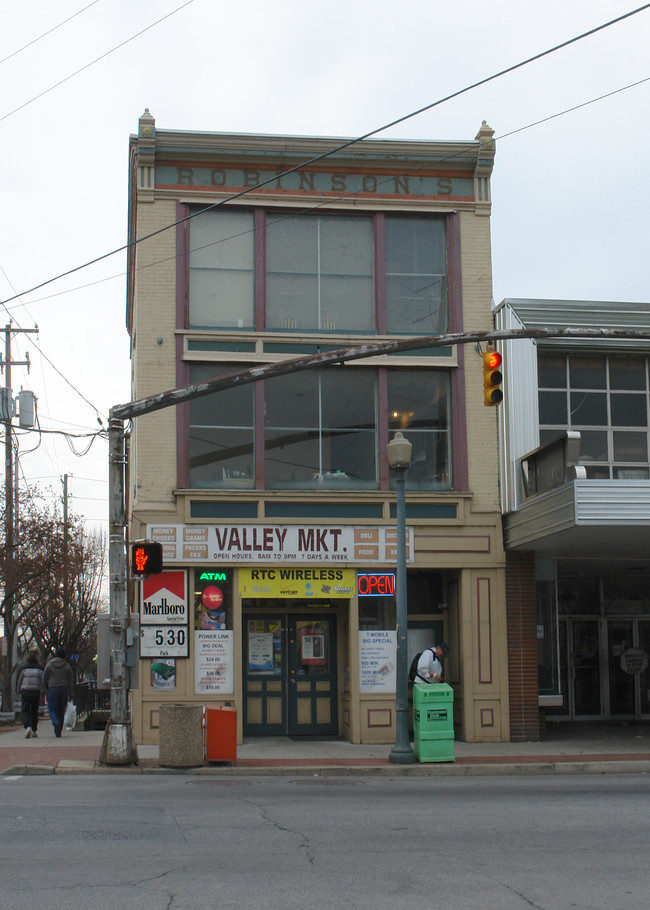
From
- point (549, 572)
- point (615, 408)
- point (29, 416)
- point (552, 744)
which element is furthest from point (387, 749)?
point (29, 416)

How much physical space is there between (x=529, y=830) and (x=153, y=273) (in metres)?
12.5

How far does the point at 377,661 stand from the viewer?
1864 centimetres

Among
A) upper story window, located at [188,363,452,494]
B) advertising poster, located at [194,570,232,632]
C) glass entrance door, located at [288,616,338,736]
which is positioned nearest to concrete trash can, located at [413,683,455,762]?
glass entrance door, located at [288,616,338,736]

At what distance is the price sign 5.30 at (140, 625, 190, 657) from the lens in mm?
18031

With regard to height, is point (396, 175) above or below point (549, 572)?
above

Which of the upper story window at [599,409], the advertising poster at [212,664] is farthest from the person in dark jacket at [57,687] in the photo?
the upper story window at [599,409]

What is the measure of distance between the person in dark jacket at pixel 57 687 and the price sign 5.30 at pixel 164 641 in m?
3.32

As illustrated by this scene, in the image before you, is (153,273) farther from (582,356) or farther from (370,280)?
(582,356)

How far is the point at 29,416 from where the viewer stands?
31.8 metres

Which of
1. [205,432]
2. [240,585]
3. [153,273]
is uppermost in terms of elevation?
[153,273]

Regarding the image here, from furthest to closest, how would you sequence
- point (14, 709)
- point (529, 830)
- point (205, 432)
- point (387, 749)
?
point (14, 709), point (205, 432), point (387, 749), point (529, 830)

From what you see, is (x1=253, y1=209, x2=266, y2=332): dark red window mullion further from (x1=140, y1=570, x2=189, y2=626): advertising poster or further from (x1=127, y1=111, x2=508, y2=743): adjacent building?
(x1=140, y1=570, x2=189, y2=626): advertising poster

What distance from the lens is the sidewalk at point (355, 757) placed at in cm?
Result: 1492

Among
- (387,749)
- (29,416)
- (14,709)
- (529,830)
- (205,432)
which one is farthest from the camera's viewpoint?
(29,416)
